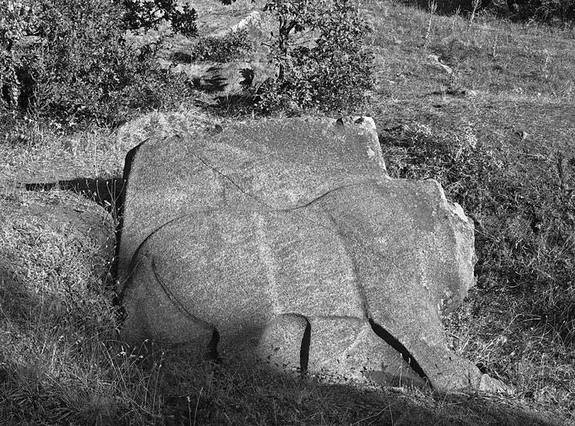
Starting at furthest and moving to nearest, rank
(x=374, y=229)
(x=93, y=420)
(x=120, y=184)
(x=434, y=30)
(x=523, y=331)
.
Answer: (x=434, y=30)
(x=120, y=184)
(x=523, y=331)
(x=374, y=229)
(x=93, y=420)

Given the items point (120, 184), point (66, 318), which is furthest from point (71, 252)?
point (120, 184)

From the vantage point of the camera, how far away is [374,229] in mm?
4961

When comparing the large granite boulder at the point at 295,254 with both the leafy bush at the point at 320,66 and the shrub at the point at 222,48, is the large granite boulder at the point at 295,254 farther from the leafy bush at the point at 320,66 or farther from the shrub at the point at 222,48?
the shrub at the point at 222,48

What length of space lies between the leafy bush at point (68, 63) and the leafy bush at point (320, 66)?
1.52 m

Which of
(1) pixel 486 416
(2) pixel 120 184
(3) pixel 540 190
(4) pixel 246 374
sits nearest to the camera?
(1) pixel 486 416

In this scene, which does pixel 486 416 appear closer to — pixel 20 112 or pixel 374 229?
pixel 374 229

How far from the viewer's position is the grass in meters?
3.86

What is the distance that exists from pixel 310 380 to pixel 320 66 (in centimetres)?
486

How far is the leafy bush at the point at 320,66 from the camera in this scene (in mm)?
8359

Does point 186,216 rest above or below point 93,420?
above

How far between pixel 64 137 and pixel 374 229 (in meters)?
4.24

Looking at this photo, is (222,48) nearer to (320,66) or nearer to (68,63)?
(320,66)

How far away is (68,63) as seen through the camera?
26.0ft

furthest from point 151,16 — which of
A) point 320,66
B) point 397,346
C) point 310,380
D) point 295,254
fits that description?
point 310,380
